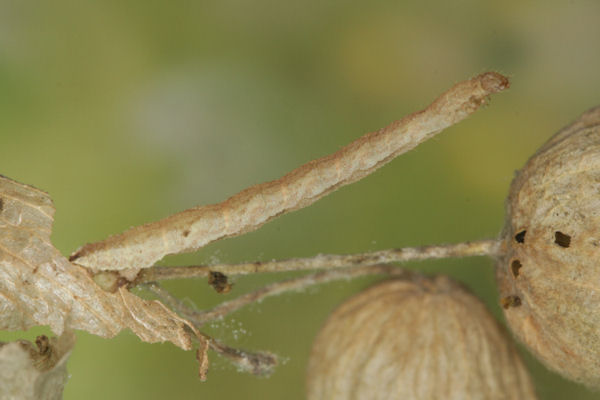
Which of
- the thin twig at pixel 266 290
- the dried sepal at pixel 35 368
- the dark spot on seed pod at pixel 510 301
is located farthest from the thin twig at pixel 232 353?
the dark spot on seed pod at pixel 510 301

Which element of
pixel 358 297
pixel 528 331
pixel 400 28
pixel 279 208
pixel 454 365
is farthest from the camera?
pixel 400 28

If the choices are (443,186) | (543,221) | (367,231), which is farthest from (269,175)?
(543,221)

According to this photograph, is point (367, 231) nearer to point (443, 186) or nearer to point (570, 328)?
point (443, 186)

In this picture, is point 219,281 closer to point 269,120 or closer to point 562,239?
point 562,239

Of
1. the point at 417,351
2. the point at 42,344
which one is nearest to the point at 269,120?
the point at 417,351

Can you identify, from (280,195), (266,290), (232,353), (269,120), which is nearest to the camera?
(280,195)

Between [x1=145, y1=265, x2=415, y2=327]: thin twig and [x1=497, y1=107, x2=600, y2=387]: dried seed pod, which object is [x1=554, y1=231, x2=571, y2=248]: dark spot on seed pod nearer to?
[x1=497, y1=107, x2=600, y2=387]: dried seed pod

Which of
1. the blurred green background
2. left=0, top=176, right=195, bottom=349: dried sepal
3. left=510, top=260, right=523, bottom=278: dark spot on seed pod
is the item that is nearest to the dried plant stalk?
left=0, top=176, right=195, bottom=349: dried sepal
